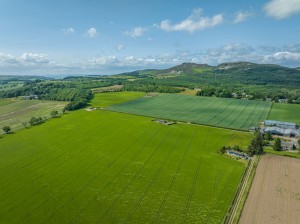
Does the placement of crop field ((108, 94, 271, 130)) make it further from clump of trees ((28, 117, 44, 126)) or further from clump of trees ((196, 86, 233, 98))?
clump of trees ((28, 117, 44, 126))

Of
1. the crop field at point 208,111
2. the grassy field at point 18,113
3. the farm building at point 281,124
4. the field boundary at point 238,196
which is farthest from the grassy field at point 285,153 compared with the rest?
the grassy field at point 18,113

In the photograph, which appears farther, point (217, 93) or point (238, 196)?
point (217, 93)

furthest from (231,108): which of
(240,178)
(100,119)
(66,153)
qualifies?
(66,153)

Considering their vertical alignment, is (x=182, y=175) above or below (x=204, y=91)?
below

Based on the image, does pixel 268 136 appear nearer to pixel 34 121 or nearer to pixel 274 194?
pixel 274 194

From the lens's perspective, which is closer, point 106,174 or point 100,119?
point 106,174

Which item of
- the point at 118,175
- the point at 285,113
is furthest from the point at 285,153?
the point at 285,113

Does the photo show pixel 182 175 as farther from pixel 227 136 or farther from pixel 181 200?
pixel 227 136
